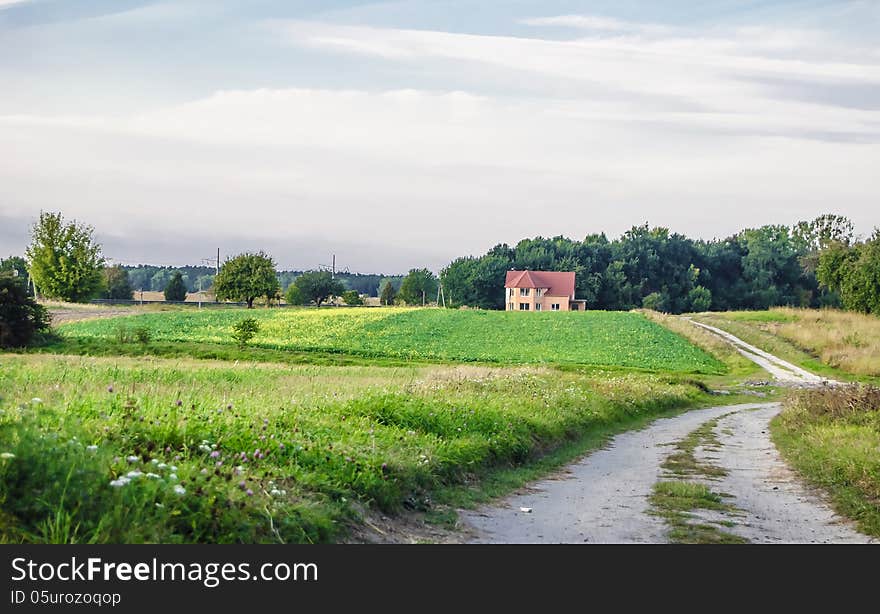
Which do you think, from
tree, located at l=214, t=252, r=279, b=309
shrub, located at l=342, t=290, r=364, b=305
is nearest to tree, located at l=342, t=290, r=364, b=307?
shrub, located at l=342, t=290, r=364, b=305

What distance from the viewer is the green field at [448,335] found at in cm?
5903

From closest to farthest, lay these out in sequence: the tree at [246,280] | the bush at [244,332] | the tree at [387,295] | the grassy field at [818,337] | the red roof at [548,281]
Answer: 1. the bush at [244,332]
2. the grassy field at [818,337]
3. the tree at [246,280]
4. the red roof at [548,281]
5. the tree at [387,295]

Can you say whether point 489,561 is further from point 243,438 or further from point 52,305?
point 52,305

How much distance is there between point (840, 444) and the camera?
58.5ft

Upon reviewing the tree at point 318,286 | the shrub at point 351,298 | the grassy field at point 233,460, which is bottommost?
the grassy field at point 233,460

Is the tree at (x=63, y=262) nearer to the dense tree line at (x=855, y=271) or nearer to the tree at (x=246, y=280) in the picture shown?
the tree at (x=246, y=280)

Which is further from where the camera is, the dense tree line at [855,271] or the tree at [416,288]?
the tree at [416,288]

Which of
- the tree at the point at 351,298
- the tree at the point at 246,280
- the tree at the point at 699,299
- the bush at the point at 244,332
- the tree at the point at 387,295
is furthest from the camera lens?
the tree at the point at 387,295

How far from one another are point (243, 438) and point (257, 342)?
160 ft

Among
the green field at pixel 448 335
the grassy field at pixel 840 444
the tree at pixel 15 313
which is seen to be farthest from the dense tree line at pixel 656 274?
the grassy field at pixel 840 444

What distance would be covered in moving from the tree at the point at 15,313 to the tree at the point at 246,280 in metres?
58.6

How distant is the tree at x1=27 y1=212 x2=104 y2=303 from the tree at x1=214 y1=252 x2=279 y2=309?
1381cm

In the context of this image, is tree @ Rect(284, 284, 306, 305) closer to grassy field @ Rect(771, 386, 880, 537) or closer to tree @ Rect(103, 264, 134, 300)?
tree @ Rect(103, 264, 134, 300)

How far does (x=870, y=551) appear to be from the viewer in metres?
9.20
